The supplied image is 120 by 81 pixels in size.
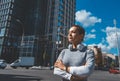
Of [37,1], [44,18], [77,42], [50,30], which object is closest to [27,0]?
[37,1]

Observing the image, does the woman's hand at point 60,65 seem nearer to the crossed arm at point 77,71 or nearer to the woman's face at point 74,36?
the crossed arm at point 77,71

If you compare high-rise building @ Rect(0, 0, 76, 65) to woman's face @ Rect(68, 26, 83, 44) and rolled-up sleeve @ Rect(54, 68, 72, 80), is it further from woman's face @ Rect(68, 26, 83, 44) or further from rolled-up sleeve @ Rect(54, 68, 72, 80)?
rolled-up sleeve @ Rect(54, 68, 72, 80)

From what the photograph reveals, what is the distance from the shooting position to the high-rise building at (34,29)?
73.6 metres

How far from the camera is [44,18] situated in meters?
84.2

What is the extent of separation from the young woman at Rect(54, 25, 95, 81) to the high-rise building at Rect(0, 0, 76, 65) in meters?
66.3

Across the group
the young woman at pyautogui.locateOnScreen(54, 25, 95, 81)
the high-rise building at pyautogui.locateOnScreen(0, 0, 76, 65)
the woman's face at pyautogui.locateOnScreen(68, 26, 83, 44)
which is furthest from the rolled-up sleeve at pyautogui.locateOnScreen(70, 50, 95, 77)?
the high-rise building at pyautogui.locateOnScreen(0, 0, 76, 65)

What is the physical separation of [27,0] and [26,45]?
2477 cm

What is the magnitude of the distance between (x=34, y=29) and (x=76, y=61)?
77.9 metres

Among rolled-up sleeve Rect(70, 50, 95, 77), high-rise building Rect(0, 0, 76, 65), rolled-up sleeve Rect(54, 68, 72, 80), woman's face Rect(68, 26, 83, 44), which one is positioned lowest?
rolled-up sleeve Rect(54, 68, 72, 80)

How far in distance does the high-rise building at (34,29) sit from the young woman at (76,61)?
66323 mm

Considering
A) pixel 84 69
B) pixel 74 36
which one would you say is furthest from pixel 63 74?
pixel 74 36

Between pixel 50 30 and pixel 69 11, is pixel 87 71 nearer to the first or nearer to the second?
pixel 50 30

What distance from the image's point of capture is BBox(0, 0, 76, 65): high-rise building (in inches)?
2896

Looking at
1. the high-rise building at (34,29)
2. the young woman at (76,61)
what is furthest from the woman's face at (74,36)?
the high-rise building at (34,29)
